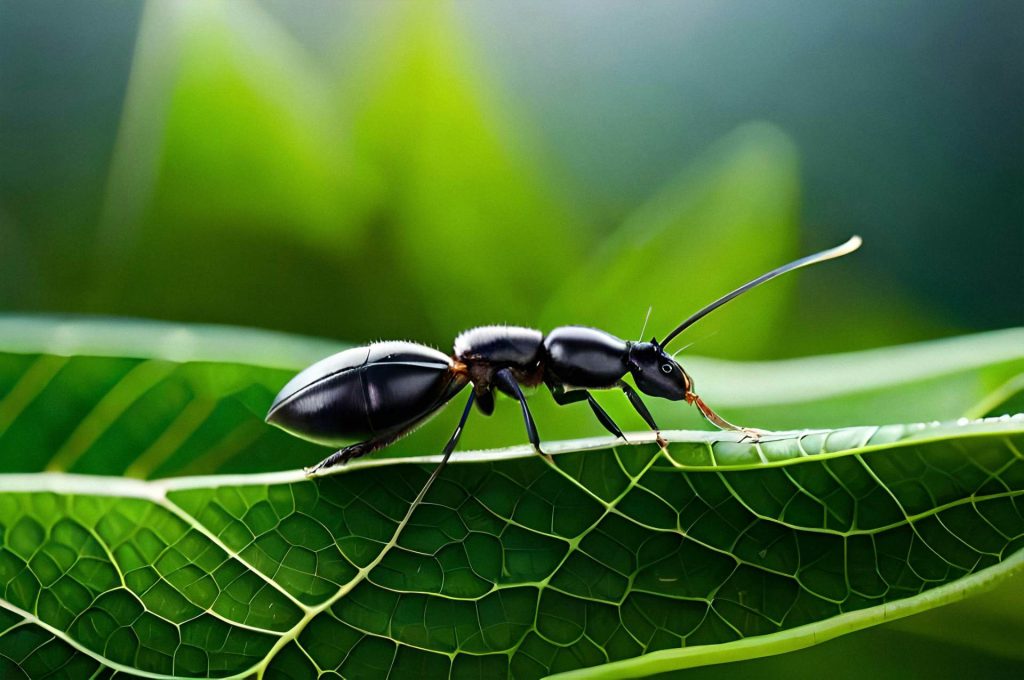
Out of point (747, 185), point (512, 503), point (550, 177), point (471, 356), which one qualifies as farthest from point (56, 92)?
point (512, 503)

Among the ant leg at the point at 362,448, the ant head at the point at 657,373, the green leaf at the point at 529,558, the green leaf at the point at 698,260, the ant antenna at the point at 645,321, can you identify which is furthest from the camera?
the green leaf at the point at 698,260

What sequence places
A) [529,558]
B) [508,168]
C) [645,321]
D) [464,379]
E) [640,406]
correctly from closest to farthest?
1. [529,558]
2. [640,406]
3. [464,379]
4. [645,321]
5. [508,168]

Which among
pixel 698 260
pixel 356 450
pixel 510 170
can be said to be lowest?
pixel 356 450

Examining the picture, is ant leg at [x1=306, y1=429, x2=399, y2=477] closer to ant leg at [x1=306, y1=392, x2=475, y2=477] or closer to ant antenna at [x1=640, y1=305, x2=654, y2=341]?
ant leg at [x1=306, y1=392, x2=475, y2=477]

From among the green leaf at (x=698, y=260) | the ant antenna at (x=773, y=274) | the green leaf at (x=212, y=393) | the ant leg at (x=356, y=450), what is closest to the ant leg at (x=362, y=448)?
the ant leg at (x=356, y=450)

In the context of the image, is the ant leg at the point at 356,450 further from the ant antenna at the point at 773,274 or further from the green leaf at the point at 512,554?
the ant antenna at the point at 773,274

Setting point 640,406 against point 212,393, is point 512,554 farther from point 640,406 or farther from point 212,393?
point 212,393

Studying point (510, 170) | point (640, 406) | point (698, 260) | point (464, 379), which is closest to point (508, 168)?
point (510, 170)

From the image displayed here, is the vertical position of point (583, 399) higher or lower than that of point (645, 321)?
lower
